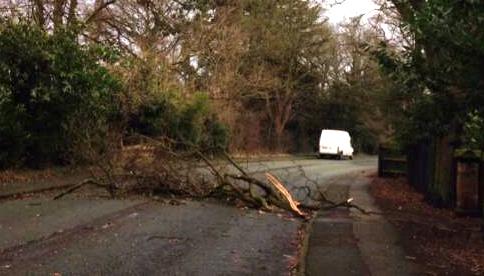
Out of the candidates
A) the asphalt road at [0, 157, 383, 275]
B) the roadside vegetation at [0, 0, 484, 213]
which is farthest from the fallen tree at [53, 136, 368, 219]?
the asphalt road at [0, 157, 383, 275]

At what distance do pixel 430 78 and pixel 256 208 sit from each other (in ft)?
16.8

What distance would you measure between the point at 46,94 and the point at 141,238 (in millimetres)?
10754

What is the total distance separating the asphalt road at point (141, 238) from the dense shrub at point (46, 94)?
202 inches

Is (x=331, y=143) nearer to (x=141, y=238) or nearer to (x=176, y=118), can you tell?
(x=176, y=118)

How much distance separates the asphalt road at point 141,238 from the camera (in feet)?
30.2

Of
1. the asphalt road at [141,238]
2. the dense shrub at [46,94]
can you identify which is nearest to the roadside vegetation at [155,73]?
the dense shrub at [46,94]

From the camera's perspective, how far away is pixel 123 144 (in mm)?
21469

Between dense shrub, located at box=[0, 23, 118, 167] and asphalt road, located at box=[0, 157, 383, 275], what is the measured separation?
512 cm

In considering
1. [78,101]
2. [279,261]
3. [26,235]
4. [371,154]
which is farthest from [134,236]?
[371,154]

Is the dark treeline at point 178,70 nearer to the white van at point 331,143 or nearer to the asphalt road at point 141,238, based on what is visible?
the asphalt road at point 141,238

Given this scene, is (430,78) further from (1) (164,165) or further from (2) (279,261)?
(1) (164,165)

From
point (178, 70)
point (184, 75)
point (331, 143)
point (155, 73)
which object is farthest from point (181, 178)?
point (331, 143)

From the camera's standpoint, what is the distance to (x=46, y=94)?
69.1 ft

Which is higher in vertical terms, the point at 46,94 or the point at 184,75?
the point at 184,75
